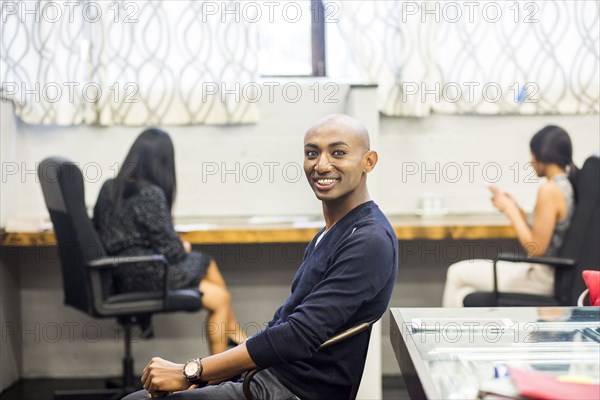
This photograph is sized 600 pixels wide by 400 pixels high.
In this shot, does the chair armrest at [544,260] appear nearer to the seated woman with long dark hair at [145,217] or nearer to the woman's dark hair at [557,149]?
the woman's dark hair at [557,149]

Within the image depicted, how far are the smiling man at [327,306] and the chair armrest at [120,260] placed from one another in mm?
1271

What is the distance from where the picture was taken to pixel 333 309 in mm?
1526

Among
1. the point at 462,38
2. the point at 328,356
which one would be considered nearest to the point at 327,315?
the point at 328,356

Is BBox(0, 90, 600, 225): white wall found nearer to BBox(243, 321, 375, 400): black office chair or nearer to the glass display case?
the glass display case

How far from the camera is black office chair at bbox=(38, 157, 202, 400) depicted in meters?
2.75

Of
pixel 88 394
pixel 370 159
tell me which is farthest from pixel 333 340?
pixel 88 394

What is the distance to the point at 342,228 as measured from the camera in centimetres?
169

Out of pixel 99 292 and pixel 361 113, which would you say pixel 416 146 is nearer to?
pixel 361 113

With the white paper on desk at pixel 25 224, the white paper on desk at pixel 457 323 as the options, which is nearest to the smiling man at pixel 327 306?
the white paper on desk at pixel 457 323

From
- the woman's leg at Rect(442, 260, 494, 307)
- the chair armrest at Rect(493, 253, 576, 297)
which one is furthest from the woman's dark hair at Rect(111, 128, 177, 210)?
the chair armrest at Rect(493, 253, 576, 297)

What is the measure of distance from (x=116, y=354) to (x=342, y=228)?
2440mm

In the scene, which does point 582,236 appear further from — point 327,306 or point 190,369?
point 190,369

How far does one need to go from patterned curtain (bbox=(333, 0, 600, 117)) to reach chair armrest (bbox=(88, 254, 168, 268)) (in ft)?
4.85

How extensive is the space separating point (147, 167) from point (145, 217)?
23cm
